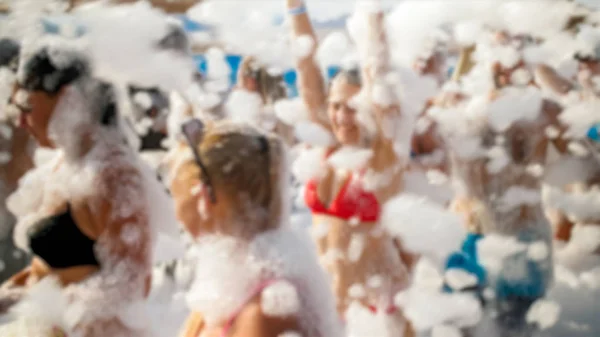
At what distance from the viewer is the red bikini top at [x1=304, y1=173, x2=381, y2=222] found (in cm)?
80

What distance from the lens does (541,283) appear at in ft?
3.04

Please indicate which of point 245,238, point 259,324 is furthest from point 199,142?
point 259,324

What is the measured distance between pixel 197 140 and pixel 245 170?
0.08m

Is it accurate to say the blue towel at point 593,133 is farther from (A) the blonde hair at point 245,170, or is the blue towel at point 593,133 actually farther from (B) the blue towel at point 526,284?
(A) the blonde hair at point 245,170

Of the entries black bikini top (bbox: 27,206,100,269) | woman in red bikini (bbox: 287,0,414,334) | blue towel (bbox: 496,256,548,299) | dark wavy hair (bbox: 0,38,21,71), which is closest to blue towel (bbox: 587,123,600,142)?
blue towel (bbox: 496,256,548,299)

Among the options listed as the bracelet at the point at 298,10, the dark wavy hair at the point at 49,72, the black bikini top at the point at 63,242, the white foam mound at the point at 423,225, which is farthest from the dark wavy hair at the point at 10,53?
the white foam mound at the point at 423,225

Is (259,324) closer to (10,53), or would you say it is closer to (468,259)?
(468,259)

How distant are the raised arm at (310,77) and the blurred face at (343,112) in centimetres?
1

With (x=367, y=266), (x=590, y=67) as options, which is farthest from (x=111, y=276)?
(x=590, y=67)

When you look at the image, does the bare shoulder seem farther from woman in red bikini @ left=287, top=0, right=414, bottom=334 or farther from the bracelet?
the bracelet

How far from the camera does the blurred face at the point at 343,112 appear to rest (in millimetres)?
784

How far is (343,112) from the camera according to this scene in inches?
31.0

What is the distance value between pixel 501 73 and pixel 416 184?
0.24 meters

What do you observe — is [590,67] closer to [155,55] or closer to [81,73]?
[155,55]
